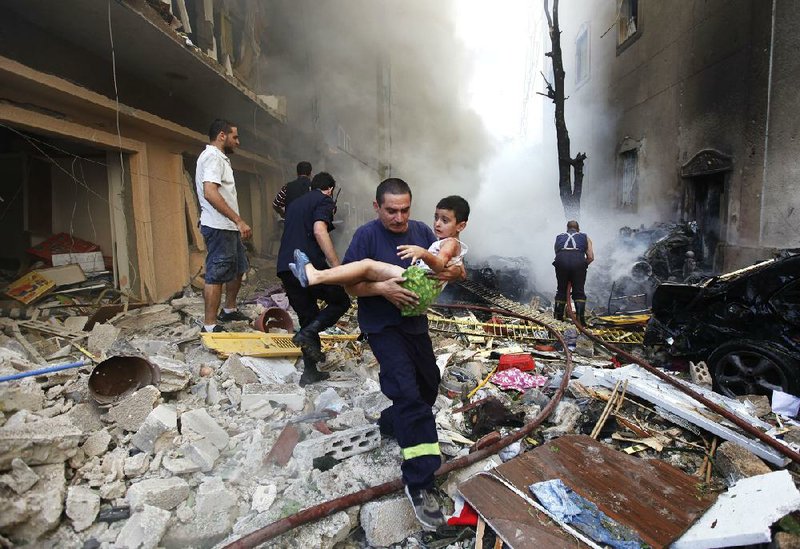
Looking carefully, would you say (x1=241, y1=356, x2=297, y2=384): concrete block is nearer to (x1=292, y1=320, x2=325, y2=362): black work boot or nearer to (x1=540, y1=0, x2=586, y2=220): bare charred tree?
(x1=292, y1=320, x2=325, y2=362): black work boot

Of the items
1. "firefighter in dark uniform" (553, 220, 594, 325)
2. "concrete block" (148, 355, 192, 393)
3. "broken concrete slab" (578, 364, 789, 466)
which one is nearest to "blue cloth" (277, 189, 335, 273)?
"concrete block" (148, 355, 192, 393)

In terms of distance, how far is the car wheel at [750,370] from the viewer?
3.63m

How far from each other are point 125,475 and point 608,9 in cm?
1707

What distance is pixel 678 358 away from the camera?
187 inches

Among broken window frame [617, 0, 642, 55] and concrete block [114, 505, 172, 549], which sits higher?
broken window frame [617, 0, 642, 55]

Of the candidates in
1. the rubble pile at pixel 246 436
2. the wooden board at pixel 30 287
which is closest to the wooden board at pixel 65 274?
the wooden board at pixel 30 287

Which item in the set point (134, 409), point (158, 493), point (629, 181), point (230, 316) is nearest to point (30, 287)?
point (230, 316)

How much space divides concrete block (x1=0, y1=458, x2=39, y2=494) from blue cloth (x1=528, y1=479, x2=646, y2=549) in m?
2.45

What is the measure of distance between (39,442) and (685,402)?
443 cm

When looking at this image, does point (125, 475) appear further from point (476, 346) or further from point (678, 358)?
point (678, 358)

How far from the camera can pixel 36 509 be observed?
75.7 inches

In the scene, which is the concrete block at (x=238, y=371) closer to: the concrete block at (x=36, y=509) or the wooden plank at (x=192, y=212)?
the concrete block at (x=36, y=509)

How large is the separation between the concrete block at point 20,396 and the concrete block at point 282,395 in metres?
1.22

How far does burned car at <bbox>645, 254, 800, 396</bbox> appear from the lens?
3.71 metres
